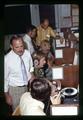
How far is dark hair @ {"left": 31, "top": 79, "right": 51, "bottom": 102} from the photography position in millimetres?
4066

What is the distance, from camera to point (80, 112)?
4.11 metres

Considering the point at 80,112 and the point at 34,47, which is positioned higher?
the point at 34,47

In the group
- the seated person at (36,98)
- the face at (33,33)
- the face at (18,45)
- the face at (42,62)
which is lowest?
the seated person at (36,98)

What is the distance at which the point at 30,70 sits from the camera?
4.11 m

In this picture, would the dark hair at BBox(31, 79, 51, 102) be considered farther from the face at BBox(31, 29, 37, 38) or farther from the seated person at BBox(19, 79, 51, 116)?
the face at BBox(31, 29, 37, 38)

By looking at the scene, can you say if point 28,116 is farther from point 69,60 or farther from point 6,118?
point 69,60

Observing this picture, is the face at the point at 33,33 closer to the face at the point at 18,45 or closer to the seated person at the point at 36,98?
the face at the point at 18,45

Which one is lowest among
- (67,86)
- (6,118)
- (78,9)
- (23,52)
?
(6,118)

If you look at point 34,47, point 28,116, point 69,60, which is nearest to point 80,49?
point 69,60

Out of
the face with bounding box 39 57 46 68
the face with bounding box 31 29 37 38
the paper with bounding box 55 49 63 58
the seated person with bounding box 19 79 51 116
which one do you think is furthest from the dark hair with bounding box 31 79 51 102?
the face with bounding box 31 29 37 38

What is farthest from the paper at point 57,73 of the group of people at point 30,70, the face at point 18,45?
the face at point 18,45

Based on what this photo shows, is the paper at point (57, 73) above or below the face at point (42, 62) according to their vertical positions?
below

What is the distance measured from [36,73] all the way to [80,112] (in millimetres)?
505

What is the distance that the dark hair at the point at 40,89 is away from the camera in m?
4.07
